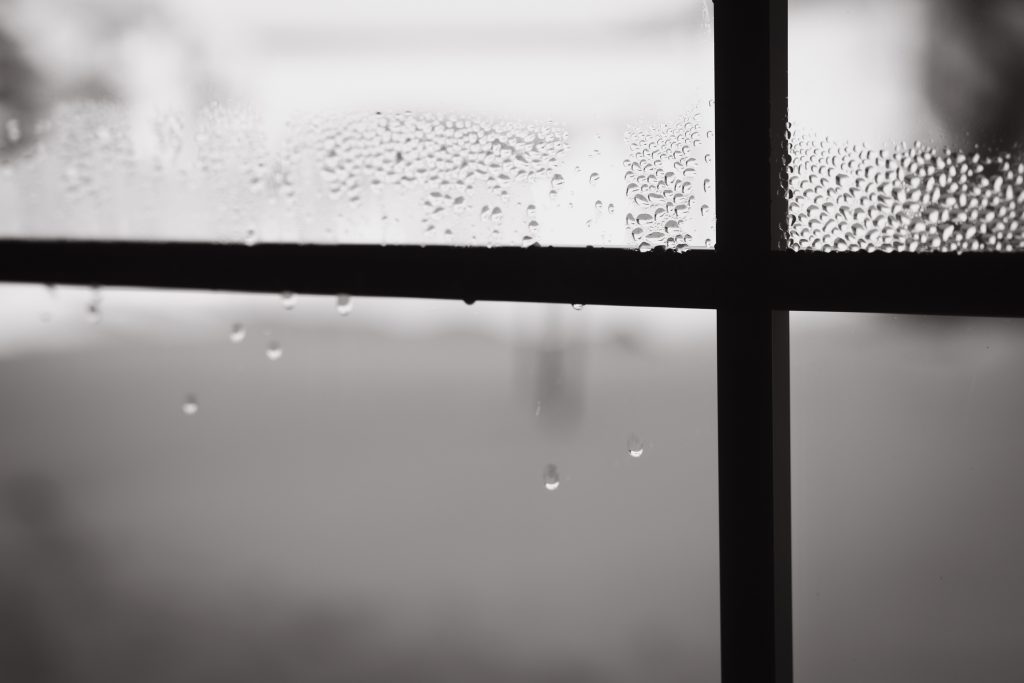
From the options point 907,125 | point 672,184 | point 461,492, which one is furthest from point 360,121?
point 907,125

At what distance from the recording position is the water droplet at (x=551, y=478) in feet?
3.26

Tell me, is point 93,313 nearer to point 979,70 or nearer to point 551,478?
point 551,478

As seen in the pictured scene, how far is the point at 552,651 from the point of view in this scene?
3.36 feet

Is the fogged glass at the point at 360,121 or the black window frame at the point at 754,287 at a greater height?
the fogged glass at the point at 360,121

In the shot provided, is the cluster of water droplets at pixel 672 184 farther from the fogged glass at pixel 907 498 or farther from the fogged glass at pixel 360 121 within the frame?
the fogged glass at pixel 907 498

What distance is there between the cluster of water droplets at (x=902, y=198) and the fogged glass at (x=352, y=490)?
0.60ft

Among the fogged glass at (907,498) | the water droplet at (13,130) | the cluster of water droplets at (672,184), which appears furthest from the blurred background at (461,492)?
the water droplet at (13,130)

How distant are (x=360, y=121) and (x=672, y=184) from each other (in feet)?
1.33

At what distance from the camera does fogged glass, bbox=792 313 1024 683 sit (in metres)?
0.81

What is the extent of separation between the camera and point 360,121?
3.20 feet

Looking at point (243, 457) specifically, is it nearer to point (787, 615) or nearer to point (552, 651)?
point (552, 651)

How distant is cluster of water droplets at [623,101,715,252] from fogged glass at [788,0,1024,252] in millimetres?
94

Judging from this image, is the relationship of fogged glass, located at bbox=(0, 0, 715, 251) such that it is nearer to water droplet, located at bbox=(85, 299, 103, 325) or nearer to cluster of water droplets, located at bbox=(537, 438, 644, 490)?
water droplet, located at bbox=(85, 299, 103, 325)

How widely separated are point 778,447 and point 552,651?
453 mm
